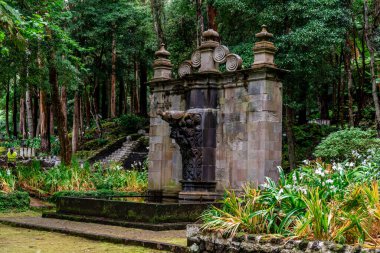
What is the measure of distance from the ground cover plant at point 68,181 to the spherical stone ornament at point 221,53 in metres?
6.07

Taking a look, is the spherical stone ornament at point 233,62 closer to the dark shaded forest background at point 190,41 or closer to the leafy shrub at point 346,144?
the dark shaded forest background at point 190,41

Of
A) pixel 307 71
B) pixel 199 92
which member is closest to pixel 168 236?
pixel 199 92


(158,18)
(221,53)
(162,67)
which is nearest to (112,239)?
(221,53)

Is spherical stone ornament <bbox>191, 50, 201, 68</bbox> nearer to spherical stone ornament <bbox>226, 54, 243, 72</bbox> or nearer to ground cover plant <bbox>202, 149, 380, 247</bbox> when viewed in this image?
spherical stone ornament <bbox>226, 54, 243, 72</bbox>

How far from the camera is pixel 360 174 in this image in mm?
8414

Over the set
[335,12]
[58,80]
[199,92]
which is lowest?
[199,92]

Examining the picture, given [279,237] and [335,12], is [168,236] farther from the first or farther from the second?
[335,12]

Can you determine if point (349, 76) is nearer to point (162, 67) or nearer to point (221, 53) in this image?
point (162, 67)

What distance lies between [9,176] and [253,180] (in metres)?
9.74

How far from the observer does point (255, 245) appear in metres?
7.36

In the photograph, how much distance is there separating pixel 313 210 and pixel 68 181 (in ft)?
45.9

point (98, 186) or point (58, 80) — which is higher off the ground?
point (58, 80)

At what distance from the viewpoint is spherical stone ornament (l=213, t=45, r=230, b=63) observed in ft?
50.0

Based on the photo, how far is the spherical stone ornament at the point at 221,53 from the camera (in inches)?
600
